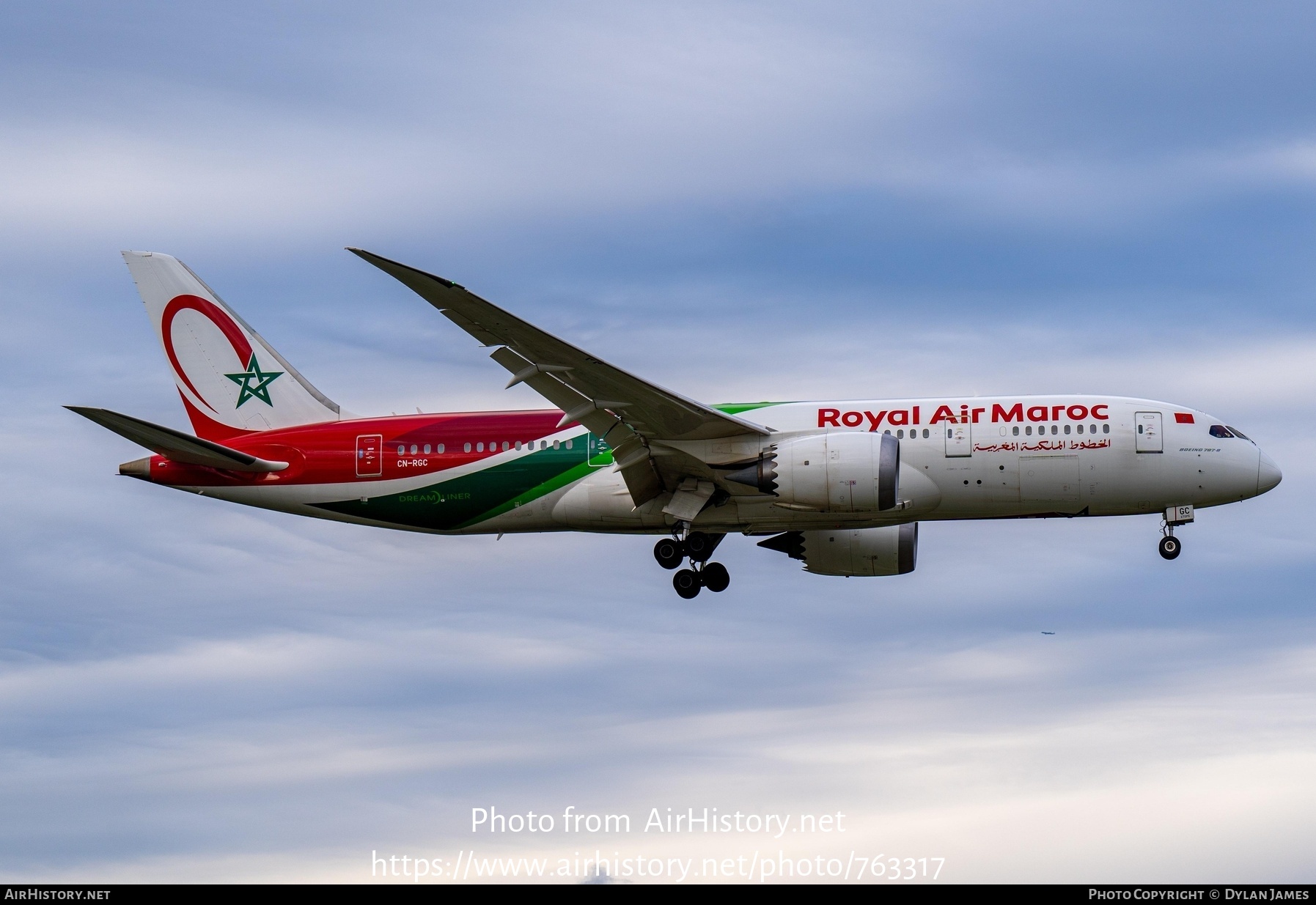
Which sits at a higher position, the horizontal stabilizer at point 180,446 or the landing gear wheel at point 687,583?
the horizontal stabilizer at point 180,446

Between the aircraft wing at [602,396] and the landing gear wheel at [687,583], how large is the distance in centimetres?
262

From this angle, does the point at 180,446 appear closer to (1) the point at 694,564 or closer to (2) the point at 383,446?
(2) the point at 383,446

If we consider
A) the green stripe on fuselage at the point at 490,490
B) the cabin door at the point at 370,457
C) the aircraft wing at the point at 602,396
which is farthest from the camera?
the cabin door at the point at 370,457

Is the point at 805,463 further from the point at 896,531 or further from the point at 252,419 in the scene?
the point at 252,419

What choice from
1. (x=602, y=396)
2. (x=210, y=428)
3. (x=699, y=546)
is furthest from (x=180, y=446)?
(x=699, y=546)

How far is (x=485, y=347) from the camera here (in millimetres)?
30516

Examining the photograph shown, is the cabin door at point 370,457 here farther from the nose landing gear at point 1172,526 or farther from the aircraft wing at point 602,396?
the nose landing gear at point 1172,526

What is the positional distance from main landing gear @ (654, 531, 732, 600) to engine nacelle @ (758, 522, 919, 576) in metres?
2.39

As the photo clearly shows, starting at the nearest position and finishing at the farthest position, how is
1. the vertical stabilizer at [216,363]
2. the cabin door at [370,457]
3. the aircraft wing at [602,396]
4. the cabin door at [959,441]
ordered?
the aircraft wing at [602,396], the cabin door at [959,441], the cabin door at [370,457], the vertical stabilizer at [216,363]

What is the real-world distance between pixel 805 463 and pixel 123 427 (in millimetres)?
16153

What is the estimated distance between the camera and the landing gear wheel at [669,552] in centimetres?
3684

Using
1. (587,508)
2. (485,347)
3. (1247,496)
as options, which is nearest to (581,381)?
(485,347)

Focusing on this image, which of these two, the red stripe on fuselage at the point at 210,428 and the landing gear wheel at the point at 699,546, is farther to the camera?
the red stripe on fuselage at the point at 210,428

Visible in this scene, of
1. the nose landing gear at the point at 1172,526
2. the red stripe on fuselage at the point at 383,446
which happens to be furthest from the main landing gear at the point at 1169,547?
the red stripe on fuselage at the point at 383,446
